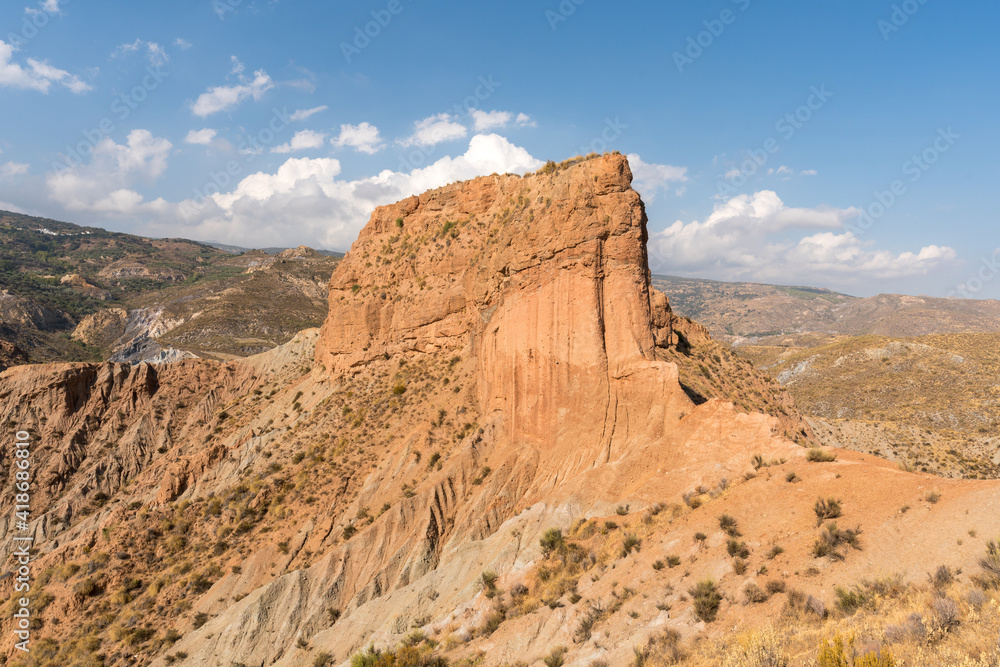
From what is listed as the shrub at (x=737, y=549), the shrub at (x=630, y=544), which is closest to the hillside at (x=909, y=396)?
the shrub at (x=737, y=549)

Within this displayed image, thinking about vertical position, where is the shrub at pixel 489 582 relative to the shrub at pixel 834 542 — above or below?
below

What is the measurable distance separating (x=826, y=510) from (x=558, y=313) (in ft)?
39.6

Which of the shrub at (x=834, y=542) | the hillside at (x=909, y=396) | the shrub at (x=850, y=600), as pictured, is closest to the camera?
the shrub at (x=850, y=600)

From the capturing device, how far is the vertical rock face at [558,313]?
64.2 feet

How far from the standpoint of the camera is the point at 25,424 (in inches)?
1363

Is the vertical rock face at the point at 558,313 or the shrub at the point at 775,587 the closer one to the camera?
the shrub at the point at 775,587

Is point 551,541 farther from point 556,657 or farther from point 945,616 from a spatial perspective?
point 945,616

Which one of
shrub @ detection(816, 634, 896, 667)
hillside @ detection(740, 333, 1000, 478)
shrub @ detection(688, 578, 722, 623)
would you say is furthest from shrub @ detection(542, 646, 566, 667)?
hillside @ detection(740, 333, 1000, 478)

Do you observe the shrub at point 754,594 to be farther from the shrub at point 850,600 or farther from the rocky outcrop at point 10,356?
the rocky outcrop at point 10,356

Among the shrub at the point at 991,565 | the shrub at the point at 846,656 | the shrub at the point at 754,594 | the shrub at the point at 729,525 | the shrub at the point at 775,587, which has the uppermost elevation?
the shrub at the point at 991,565

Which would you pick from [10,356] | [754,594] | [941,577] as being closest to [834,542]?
[941,577]

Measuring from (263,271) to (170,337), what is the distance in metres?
40.9
